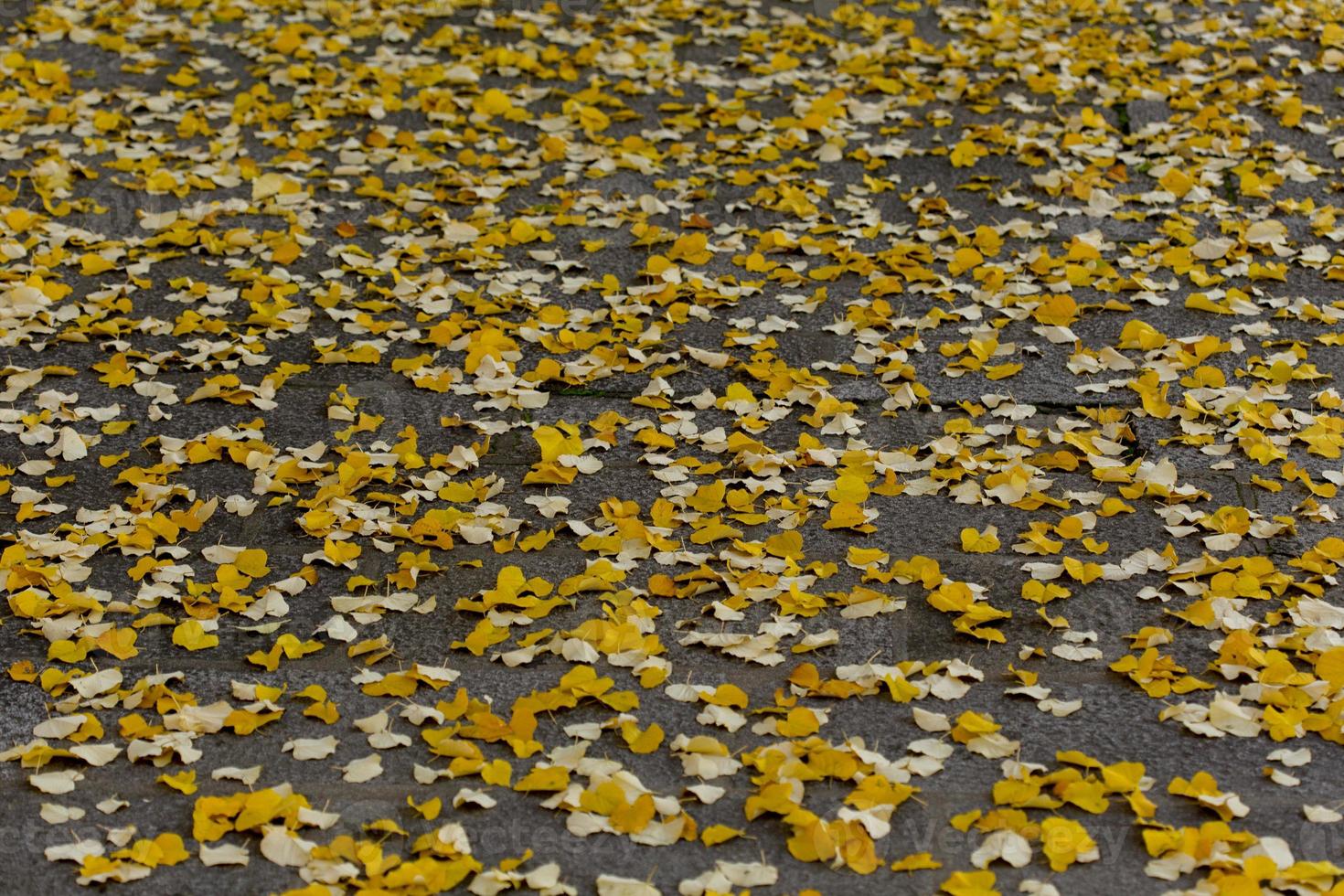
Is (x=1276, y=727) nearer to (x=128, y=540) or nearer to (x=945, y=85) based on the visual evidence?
(x=128, y=540)

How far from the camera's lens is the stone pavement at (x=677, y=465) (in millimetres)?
2535

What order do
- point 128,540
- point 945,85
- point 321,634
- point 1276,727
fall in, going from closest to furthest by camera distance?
point 1276,727, point 321,634, point 128,540, point 945,85

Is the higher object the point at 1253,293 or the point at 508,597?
the point at 1253,293

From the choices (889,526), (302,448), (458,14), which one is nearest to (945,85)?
(458,14)

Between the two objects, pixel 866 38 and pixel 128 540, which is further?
pixel 866 38

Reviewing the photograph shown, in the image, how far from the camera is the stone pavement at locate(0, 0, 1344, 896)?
99.8 inches

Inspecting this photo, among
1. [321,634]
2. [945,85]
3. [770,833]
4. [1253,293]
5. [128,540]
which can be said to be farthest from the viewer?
[945,85]

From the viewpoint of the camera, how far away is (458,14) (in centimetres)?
620

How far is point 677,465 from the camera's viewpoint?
137 inches

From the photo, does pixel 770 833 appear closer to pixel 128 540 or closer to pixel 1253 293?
pixel 128 540

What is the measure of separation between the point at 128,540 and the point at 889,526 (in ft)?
5.86

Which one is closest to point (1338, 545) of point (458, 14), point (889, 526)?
point (889, 526)

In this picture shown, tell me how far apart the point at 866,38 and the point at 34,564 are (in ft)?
13.6

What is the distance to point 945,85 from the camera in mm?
5527
